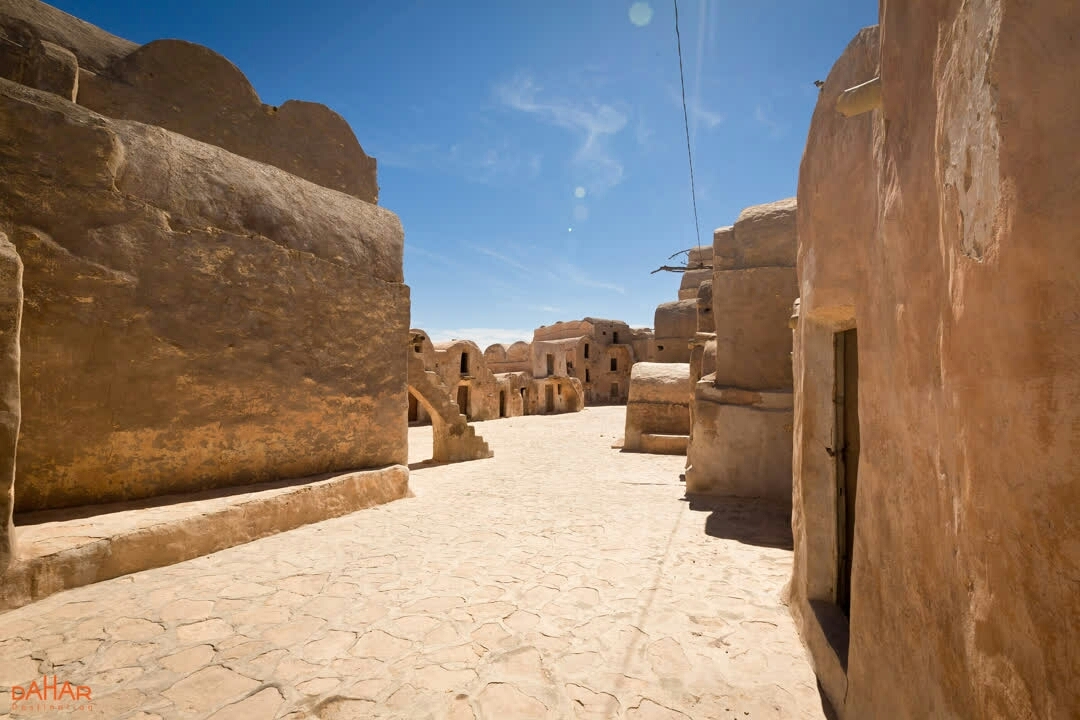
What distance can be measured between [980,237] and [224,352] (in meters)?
5.38

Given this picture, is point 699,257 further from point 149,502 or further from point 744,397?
point 149,502

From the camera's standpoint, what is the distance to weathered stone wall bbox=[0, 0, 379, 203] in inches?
217

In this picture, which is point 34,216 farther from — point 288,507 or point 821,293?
point 821,293

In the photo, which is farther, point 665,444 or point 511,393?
point 511,393

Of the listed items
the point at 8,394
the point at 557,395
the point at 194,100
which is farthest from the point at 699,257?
the point at 8,394

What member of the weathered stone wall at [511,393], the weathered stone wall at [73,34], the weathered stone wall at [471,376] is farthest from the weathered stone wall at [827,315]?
the weathered stone wall at [511,393]

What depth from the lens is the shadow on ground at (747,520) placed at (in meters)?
4.46

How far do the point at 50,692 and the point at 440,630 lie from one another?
1781 millimetres

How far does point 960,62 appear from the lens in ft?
3.58

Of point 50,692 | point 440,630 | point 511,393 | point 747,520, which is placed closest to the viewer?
point 50,692

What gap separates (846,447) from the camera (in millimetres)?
2855

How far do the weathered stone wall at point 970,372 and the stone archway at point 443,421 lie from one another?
801 centimetres

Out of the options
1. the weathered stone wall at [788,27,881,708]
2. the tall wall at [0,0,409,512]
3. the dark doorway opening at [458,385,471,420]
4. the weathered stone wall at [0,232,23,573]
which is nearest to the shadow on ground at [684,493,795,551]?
the weathered stone wall at [788,27,881,708]

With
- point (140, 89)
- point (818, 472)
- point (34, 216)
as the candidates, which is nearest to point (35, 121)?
point (34, 216)
